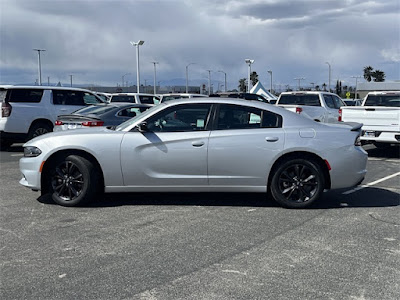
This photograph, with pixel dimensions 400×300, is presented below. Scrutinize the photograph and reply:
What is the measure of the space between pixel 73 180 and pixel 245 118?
2593 millimetres

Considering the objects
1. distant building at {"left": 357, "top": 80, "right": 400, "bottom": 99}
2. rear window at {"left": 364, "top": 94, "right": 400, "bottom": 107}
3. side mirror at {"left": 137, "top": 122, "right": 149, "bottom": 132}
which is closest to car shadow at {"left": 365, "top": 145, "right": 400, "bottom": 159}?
rear window at {"left": 364, "top": 94, "right": 400, "bottom": 107}

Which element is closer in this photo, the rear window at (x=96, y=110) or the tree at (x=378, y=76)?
the rear window at (x=96, y=110)

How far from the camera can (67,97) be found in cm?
1358

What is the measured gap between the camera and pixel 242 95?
2316cm

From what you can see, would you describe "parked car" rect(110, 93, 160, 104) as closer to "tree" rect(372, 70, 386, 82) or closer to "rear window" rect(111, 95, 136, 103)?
"rear window" rect(111, 95, 136, 103)

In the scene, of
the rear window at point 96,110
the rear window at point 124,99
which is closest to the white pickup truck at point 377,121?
the rear window at point 96,110

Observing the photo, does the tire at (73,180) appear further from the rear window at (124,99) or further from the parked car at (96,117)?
the rear window at (124,99)

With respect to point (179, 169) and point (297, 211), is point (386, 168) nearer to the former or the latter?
point (297, 211)

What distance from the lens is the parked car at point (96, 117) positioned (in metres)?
10.3

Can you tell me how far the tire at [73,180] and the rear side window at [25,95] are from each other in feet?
23.4

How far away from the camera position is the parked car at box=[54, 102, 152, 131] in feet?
33.9

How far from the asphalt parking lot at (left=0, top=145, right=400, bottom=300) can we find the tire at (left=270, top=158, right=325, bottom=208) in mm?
176

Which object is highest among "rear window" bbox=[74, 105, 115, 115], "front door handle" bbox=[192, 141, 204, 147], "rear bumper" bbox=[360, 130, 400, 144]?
"rear window" bbox=[74, 105, 115, 115]

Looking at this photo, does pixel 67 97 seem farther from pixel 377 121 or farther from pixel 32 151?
pixel 377 121
